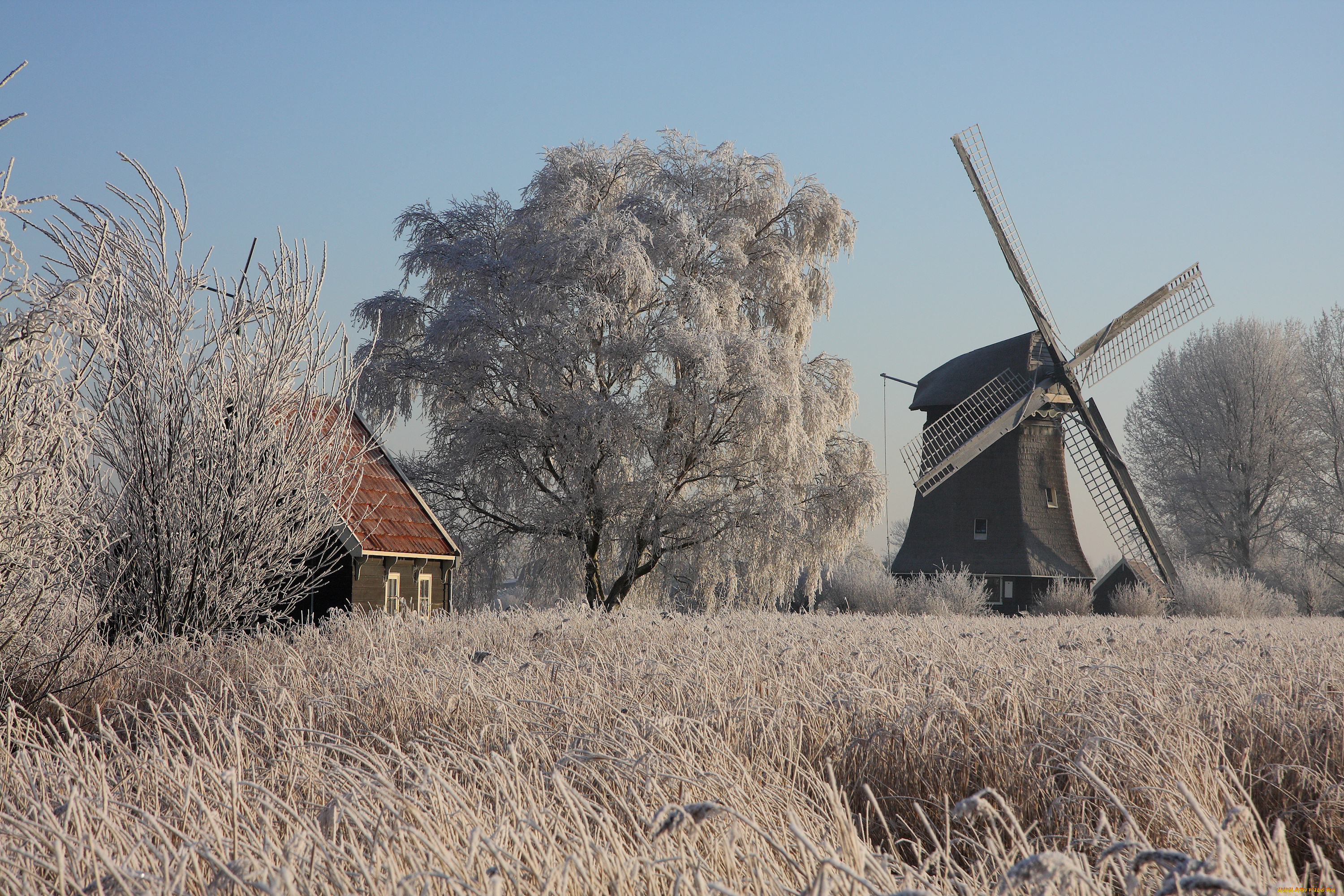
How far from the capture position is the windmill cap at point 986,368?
23.8 meters

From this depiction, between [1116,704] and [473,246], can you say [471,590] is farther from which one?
[1116,704]

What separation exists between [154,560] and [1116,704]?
7.14 metres

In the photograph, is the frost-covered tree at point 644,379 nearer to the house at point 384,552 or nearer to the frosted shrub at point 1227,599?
the house at point 384,552

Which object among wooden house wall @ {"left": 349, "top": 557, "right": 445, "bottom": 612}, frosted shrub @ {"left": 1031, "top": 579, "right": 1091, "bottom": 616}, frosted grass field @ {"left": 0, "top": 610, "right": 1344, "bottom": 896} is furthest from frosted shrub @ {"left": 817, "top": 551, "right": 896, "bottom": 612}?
frosted grass field @ {"left": 0, "top": 610, "right": 1344, "bottom": 896}

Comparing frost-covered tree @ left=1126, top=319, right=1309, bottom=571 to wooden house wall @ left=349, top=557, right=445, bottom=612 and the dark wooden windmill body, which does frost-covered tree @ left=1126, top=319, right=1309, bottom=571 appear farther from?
wooden house wall @ left=349, top=557, right=445, bottom=612

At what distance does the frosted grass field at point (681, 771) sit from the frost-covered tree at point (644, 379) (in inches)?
377

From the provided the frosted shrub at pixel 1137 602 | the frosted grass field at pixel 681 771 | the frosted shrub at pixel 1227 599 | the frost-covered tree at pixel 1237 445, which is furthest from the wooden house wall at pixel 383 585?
the frost-covered tree at pixel 1237 445

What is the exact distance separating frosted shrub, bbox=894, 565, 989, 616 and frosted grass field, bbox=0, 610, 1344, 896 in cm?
1292

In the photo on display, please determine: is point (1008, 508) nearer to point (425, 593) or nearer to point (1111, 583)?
point (1111, 583)

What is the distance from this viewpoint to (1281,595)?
2473 centimetres

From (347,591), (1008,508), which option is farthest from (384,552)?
(1008,508)

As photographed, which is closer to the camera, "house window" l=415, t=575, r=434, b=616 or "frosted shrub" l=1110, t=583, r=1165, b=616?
"house window" l=415, t=575, r=434, b=616

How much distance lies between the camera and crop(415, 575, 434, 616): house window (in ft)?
49.4

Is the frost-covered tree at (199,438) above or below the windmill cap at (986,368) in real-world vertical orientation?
below
